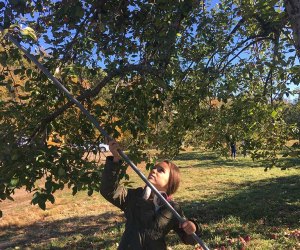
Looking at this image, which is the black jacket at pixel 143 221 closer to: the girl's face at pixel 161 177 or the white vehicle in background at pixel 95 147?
the girl's face at pixel 161 177

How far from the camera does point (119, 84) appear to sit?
5801mm

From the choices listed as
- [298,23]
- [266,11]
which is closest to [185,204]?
[266,11]

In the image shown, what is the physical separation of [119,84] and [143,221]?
3.13m

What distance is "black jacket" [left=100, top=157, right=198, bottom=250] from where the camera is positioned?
9.76 ft

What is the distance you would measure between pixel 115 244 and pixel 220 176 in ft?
48.1

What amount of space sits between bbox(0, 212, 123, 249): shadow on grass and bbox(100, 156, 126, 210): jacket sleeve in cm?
661

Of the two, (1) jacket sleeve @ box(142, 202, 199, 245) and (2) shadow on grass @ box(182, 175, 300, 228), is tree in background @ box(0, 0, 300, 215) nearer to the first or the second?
(1) jacket sleeve @ box(142, 202, 199, 245)

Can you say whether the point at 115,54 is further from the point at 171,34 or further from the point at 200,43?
the point at 200,43

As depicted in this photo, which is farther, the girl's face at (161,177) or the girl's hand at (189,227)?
the girl's face at (161,177)

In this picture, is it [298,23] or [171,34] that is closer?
[298,23]

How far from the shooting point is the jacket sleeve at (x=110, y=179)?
3090 millimetres

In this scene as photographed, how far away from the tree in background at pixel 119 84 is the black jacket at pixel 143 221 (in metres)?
0.94

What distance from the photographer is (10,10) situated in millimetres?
4453

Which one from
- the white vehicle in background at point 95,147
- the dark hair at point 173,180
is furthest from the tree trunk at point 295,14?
the white vehicle in background at point 95,147
